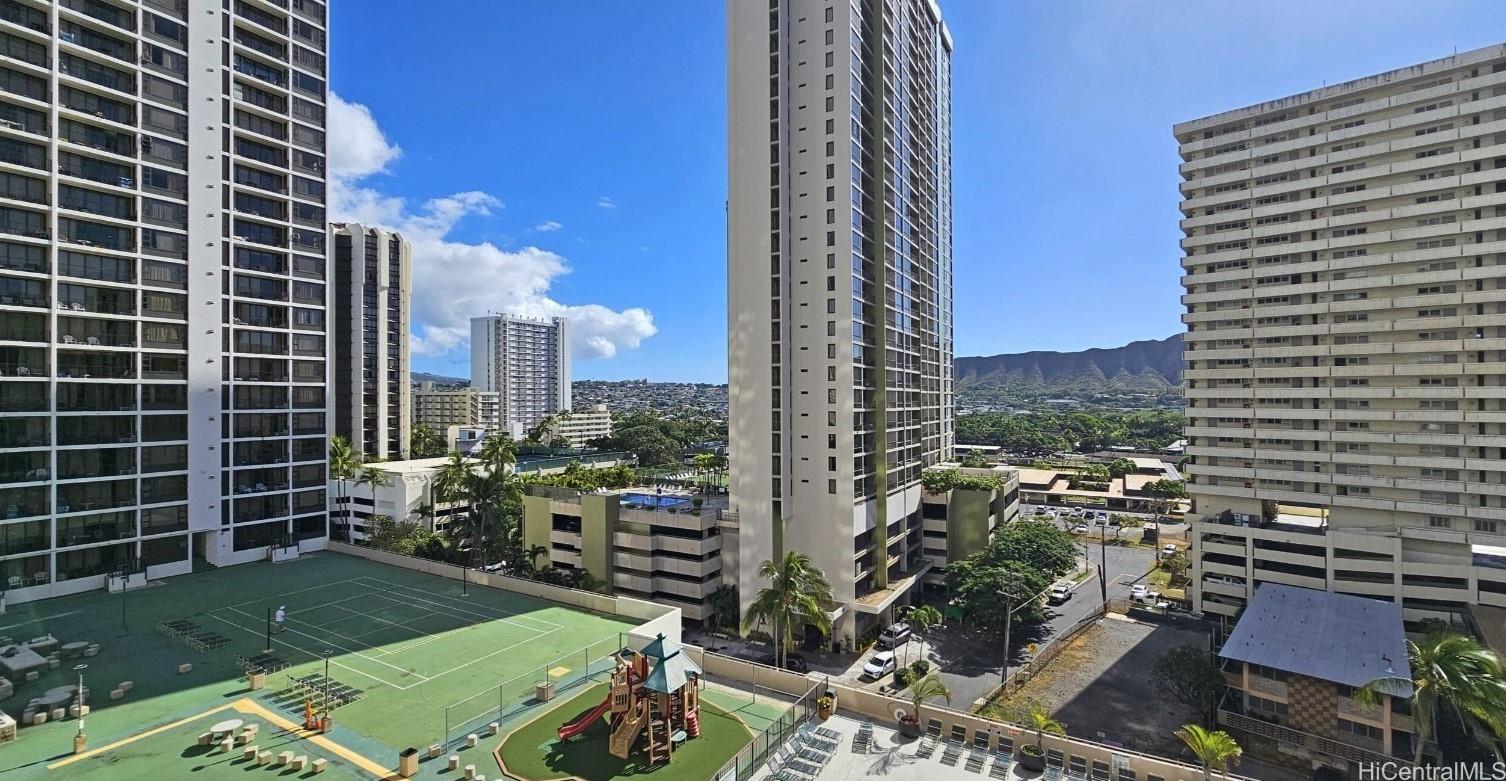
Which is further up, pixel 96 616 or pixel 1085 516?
pixel 96 616

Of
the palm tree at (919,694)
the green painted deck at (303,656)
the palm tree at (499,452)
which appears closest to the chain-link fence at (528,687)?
the green painted deck at (303,656)

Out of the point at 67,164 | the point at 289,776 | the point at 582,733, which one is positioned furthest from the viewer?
the point at 67,164

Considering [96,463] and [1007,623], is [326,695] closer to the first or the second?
[96,463]

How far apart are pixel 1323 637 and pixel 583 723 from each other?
38.6m

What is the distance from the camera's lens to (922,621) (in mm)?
44250

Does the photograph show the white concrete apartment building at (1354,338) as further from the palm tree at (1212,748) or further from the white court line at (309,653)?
the white court line at (309,653)

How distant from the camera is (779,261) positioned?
47.2 m

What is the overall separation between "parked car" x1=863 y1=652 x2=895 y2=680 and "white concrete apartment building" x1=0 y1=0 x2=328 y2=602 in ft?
133

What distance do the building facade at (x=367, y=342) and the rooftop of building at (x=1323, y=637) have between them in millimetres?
103748

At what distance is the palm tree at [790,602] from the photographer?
4006 cm

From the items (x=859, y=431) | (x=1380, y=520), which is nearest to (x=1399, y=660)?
(x=1380, y=520)

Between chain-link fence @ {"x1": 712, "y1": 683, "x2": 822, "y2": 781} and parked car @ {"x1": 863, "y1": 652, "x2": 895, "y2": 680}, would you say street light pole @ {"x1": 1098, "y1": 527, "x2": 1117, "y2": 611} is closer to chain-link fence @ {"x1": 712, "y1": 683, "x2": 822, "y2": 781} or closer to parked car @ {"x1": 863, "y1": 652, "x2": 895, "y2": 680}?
parked car @ {"x1": 863, "y1": 652, "x2": 895, "y2": 680}

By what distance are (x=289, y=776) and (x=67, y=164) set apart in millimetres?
41941

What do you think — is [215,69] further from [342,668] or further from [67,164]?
[342,668]
